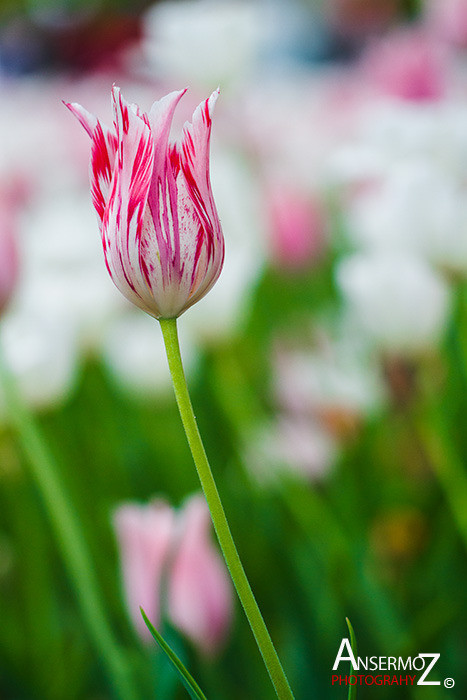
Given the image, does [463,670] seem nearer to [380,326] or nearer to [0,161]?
[380,326]

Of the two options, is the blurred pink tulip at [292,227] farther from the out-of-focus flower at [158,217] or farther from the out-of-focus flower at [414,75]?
the out-of-focus flower at [158,217]

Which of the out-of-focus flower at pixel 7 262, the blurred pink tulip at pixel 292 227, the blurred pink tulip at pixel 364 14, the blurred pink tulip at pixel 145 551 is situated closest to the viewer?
the blurred pink tulip at pixel 145 551

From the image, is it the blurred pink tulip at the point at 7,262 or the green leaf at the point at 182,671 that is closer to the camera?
the green leaf at the point at 182,671

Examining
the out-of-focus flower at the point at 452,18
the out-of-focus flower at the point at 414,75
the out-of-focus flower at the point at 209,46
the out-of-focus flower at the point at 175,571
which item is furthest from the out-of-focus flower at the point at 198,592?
the out-of-focus flower at the point at 452,18

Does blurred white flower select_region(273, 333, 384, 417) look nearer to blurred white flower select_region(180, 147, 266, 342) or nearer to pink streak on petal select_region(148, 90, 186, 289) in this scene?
blurred white flower select_region(180, 147, 266, 342)

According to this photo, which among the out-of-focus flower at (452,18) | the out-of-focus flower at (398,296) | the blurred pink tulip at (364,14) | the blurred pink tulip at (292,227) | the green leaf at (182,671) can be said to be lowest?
the green leaf at (182,671)

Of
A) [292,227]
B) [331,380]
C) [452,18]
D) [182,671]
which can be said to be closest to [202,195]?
[182,671]

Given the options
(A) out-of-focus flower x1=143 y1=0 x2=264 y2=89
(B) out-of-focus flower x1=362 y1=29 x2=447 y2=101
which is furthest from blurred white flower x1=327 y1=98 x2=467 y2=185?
(A) out-of-focus flower x1=143 y1=0 x2=264 y2=89
